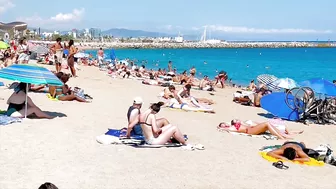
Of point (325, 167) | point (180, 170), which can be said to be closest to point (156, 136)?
point (180, 170)

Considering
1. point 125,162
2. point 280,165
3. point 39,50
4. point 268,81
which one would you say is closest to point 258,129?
point 280,165

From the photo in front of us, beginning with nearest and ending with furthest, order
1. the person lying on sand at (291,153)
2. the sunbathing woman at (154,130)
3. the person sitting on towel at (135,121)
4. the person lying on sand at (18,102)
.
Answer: the person lying on sand at (291,153), the sunbathing woman at (154,130), the person sitting on towel at (135,121), the person lying on sand at (18,102)

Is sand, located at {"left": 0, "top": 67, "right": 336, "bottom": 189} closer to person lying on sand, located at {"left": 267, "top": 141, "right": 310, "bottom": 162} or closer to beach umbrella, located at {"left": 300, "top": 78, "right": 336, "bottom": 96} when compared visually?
person lying on sand, located at {"left": 267, "top": 141, "right": 310, "bottom": 162}

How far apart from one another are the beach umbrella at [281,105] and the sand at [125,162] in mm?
2080

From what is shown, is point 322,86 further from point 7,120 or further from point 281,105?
point 7,120

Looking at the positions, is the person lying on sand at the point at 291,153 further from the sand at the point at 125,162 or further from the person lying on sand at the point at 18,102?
the person lying on sand at the point at 18,102

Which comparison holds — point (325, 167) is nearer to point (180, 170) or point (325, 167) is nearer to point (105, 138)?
point (180, 170)

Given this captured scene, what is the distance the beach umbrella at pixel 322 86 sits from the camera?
36.8ft

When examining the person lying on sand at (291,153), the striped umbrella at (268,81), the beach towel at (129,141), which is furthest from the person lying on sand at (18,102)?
the striped umbrella at (268,81)

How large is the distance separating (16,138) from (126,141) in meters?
1.82

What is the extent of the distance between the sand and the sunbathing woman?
10.0 inches

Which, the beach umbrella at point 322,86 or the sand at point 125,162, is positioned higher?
the beach umbrella at point 322,86

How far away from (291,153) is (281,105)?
199 inches

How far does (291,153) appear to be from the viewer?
7004 millimetres
